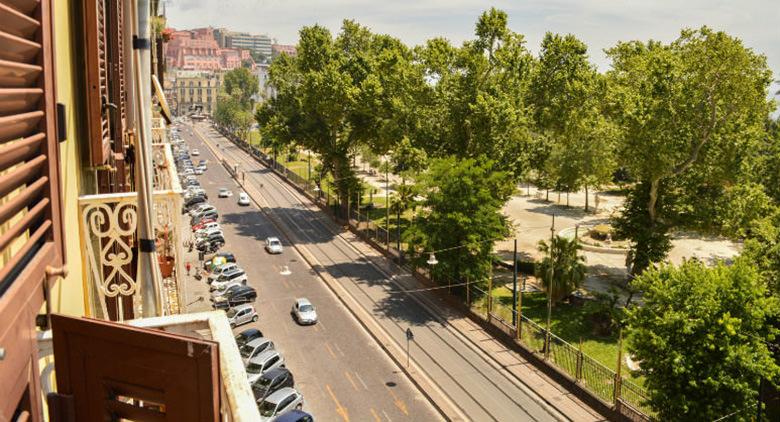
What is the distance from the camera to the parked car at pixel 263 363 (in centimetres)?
2386

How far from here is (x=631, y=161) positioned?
111ft

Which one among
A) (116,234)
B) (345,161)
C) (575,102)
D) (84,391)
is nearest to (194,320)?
(84,391)

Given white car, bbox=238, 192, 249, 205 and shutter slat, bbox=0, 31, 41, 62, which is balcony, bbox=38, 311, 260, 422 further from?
white car, bbox=238, 192, 249, 205

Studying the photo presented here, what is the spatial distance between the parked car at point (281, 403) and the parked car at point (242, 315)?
26.7 feet

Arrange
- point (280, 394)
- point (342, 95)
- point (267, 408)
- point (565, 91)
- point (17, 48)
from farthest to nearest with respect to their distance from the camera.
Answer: point (342, 95), point (565, 91), point (280, 394), point (267, 408), point (17, 48)

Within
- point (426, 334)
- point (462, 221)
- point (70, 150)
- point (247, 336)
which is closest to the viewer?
point (70, 150)

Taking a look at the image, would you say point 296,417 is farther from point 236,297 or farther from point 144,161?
point 144,161

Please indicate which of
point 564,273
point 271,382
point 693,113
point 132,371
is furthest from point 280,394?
point 693,113

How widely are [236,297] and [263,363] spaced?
8761mm

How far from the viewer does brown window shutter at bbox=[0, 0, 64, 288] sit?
2617 millimetres

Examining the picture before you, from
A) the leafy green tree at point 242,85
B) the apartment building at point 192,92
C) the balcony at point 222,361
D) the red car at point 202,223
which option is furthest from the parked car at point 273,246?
the apartment building at point 192,92

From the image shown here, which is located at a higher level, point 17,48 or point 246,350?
point 17,48

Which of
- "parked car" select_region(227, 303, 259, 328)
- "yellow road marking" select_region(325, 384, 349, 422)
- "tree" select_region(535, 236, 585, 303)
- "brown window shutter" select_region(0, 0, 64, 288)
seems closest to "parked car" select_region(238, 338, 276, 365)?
"yellow road marking" select_region(325, 384, 349, 422)

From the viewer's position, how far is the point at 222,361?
11.9 ft
